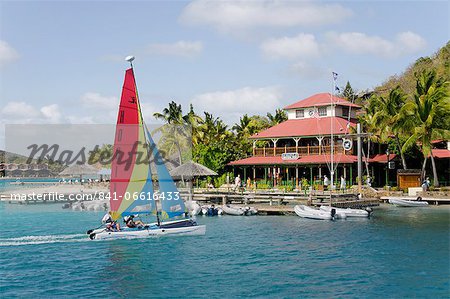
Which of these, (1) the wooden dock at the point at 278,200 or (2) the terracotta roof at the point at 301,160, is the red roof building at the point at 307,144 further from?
(1) the wooden dock at the point at 278,200

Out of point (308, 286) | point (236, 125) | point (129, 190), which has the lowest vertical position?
point (308, 286)

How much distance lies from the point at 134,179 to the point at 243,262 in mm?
8827

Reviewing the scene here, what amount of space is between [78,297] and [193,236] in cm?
1321

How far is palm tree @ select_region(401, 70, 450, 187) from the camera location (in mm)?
51250

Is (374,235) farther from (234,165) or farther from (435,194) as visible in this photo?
(234,165)

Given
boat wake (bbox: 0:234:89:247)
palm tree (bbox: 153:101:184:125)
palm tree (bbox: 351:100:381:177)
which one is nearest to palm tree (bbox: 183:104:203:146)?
palm tree (bbox: 153:101:184:125)

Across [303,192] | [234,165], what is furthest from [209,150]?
[303,192]

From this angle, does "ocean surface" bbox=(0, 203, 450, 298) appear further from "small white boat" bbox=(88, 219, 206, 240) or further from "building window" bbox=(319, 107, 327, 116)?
"building window" bbox=(319, 107, 327, 116)

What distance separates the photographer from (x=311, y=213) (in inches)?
1622

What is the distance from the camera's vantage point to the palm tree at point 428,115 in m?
51.2

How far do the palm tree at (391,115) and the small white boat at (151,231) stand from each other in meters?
30.3

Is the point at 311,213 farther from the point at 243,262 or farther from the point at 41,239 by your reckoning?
the point at 41,239

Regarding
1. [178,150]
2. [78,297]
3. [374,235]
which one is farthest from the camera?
[178,150]

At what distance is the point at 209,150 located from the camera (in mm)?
62781
